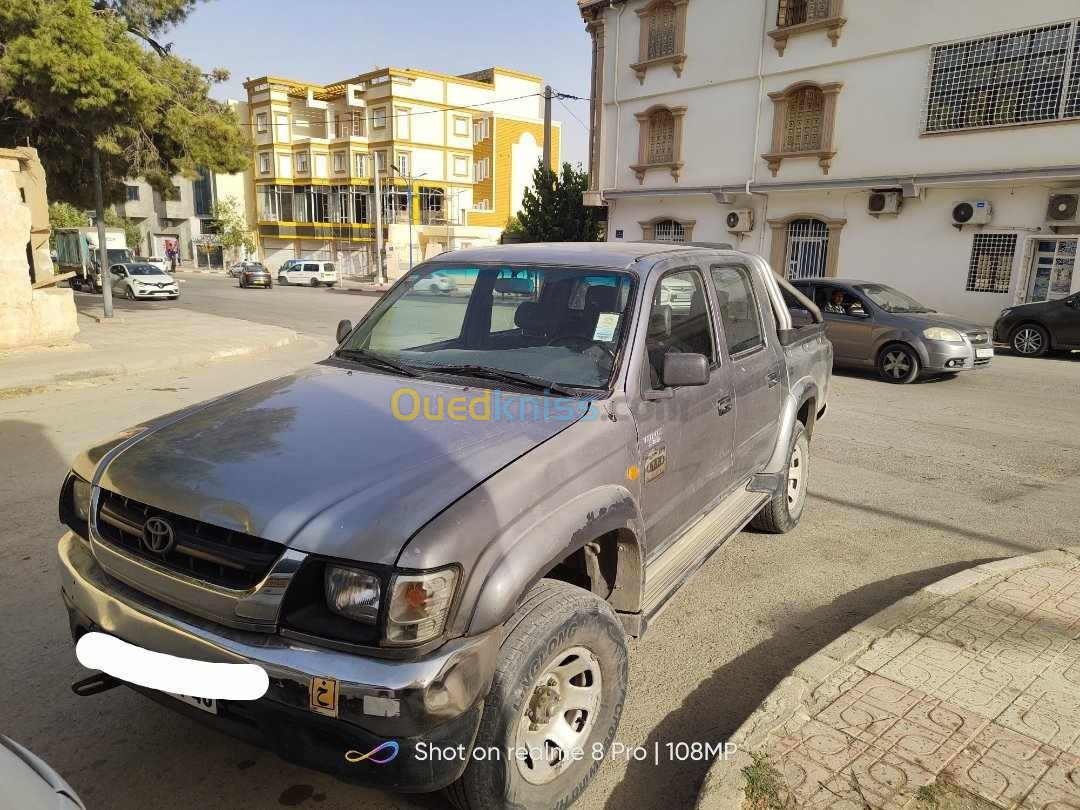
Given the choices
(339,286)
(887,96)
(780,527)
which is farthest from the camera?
(339,286)

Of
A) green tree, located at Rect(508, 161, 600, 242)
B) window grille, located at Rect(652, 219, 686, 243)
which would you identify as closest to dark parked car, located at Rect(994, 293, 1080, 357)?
window grille, located at Rect(652, 219, 686, 243)

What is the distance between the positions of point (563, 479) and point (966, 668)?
2125 millimetres

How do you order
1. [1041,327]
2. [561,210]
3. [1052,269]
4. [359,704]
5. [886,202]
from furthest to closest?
Result: [561,210]
[886,202]
[1052,269]
[1041,327]
[359,704]

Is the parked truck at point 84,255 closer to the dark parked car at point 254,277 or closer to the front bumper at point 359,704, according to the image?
the dark parked car at point 254,277

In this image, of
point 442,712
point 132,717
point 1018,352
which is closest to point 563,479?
point 442,712

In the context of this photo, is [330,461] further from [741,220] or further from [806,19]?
[806,19]

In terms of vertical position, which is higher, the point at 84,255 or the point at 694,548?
the point at 84,255

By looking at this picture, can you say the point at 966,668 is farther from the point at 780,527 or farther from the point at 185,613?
the point at 185,613

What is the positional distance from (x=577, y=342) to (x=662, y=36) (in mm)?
25414

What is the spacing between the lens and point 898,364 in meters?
11.3

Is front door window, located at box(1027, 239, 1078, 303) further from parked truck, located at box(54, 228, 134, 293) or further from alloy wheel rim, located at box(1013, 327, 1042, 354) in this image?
parked truck, located at box(54, 228, 134, 293)

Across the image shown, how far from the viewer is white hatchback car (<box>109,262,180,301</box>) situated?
27.9 meters

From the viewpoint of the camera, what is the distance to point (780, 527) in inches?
191

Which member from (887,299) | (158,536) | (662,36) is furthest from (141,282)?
(158,536)
